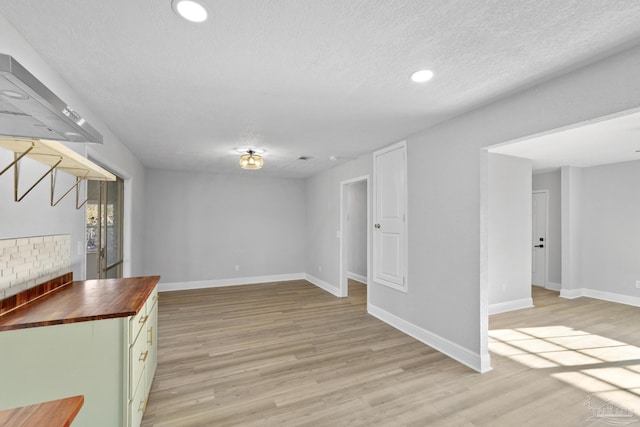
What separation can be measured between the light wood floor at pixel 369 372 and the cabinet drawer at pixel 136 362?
1.60 ft

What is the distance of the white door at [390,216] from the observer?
3.64 metres

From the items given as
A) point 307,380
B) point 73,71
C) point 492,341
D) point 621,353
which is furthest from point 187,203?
point 621,353

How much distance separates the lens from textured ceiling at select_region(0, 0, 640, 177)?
54.1 inches

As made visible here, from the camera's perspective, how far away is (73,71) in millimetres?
1930

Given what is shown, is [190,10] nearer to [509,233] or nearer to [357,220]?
[509,233]

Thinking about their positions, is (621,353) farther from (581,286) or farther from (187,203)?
(187,203)

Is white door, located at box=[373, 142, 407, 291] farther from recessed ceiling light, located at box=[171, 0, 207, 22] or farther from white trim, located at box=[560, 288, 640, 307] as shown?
white trim, located at box=[560, 288, 640, 307]

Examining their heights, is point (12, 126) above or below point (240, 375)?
above

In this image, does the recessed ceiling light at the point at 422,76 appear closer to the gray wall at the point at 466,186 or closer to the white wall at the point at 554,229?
the gray wall at the point at 466,186

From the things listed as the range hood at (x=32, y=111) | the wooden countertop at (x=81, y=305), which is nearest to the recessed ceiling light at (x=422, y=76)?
the range hood at (x=32, y=111)

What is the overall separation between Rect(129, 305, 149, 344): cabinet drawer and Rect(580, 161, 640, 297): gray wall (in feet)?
23.4

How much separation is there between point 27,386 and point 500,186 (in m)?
5.44

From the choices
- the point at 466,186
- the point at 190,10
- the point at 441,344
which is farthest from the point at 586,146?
the point at 190,10

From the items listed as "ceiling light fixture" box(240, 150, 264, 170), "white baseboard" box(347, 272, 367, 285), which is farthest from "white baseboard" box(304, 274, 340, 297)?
"ceiling light fixture" box(240, 150, 264, 170)
